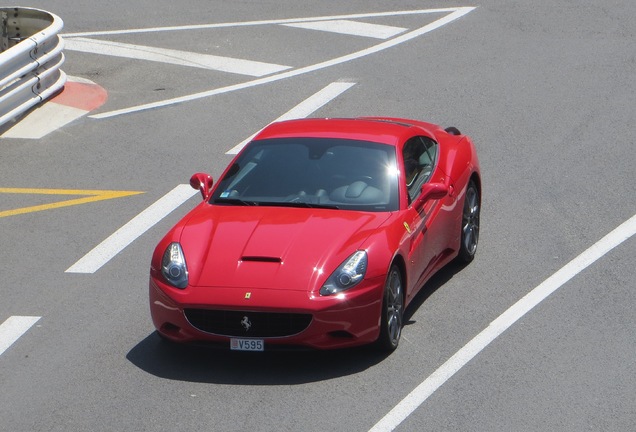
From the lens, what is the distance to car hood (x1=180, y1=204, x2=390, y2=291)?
341 inches

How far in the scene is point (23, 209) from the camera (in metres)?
12.9

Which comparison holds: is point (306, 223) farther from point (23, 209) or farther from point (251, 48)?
point (251, 48)

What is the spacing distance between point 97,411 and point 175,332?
974 mm

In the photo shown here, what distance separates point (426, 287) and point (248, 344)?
2370 mm

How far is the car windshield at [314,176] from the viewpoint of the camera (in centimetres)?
966

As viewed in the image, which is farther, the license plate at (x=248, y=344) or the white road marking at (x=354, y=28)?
the white road marking at (x=354, y=28)

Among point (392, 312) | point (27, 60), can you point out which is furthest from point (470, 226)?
point (27, 60)

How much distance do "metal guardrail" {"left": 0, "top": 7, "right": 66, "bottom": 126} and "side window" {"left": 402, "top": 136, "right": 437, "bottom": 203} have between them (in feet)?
22.6

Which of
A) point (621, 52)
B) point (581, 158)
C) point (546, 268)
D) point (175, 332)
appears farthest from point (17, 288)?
point (621, 52)

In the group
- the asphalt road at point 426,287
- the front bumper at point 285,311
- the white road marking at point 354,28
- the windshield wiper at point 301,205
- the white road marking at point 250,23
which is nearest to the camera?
the asphalt road at point 426,287

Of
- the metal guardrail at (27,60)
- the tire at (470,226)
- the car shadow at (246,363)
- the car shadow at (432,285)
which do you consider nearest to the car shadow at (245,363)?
the car shadow at (246,363)

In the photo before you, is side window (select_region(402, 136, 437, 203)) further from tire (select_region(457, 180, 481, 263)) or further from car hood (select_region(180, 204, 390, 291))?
car hood (select_region(180, 204, 390, 291))

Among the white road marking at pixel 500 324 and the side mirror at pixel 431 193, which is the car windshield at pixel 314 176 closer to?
the side mirror at pixel 431 193

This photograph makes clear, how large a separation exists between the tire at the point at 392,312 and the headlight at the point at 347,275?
219 millimetres
